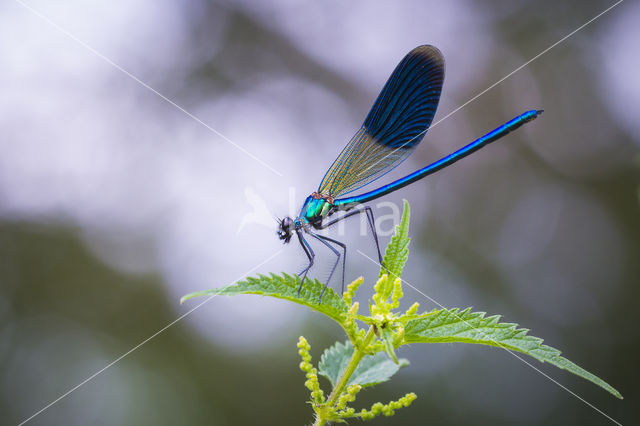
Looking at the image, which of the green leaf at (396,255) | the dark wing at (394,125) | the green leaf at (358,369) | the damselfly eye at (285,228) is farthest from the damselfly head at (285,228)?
the green leaf at (396,255)

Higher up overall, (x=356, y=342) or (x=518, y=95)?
(x=518, y=95)

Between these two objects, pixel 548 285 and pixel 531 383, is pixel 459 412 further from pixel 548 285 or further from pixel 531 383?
pixel 548 285

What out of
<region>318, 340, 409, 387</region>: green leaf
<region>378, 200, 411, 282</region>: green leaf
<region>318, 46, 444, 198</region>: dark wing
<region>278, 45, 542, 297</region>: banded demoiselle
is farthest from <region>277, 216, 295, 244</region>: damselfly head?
<region>378, 200, 411, 282</region>: green leaf

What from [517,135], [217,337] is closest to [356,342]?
[217,337]

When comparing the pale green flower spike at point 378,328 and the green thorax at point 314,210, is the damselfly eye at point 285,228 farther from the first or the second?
the pale green flower spike at point 378,328

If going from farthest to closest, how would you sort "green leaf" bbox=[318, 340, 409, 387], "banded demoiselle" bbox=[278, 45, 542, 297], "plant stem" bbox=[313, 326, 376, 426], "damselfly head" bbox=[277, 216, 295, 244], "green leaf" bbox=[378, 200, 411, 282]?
"banded demoiselle" bbox=[278, 45, 542, 297] → "damselfly head" bbox=[277, 216, 295, 244] → "green leaf" bbox=[318, 340, 409, 387] → "green leaf" bbox=[378, 200, 411, 282] → "plant stem" bbox=[313, 326, 376, 426]

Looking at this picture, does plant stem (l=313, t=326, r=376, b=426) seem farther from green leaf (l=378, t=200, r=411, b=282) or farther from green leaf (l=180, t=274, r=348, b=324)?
green leaf (l=378, t=200, r=411, b=282)

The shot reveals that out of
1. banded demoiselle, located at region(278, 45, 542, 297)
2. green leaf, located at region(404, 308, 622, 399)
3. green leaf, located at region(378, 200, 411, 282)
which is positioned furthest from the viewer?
banded demoiselle, located at region(278, 45, 542, 297)
